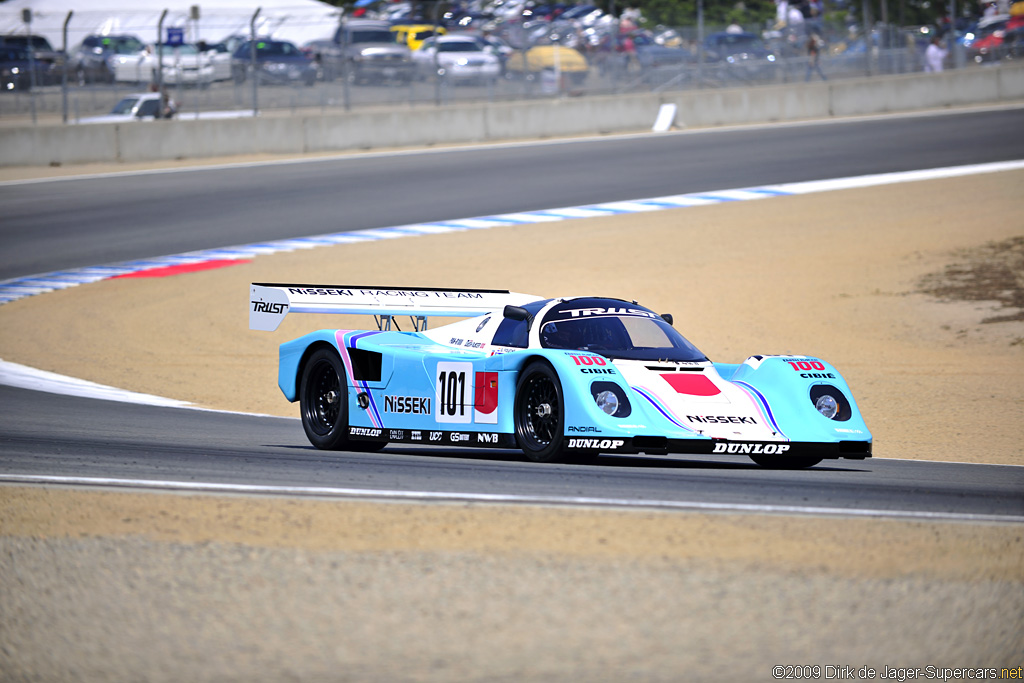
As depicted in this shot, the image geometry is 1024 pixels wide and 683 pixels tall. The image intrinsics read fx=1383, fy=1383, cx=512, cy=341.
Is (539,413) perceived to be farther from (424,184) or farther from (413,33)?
(413,33)

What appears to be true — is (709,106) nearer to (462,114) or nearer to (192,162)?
(462,114)

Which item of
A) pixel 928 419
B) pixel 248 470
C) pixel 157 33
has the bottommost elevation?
pixel 928 419

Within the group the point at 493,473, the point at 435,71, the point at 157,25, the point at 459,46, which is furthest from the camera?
the point at 459,46

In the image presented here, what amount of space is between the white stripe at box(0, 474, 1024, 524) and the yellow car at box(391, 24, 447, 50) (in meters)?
35.3

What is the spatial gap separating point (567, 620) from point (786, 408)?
418 cm

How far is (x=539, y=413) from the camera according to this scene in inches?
350

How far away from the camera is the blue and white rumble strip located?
2041cm

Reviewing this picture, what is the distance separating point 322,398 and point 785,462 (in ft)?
11.8

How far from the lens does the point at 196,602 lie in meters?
5.44

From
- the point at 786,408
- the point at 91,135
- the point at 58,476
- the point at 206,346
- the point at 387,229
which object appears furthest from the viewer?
the point at 91,135

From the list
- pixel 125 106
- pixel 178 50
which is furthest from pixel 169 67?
pixel 125 106

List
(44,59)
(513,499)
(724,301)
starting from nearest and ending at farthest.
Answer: (513,499)
(724,301)
(44,59)

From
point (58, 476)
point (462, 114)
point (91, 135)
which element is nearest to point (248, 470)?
point (58, 476)

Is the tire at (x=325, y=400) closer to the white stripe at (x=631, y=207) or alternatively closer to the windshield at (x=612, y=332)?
the windshield at (x=612, y=332)
